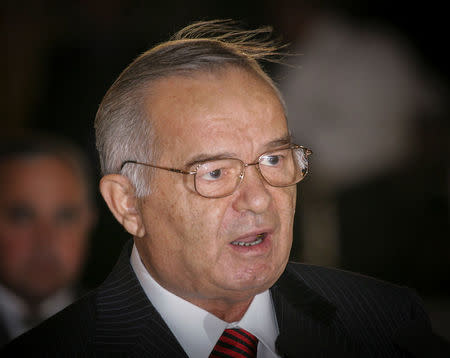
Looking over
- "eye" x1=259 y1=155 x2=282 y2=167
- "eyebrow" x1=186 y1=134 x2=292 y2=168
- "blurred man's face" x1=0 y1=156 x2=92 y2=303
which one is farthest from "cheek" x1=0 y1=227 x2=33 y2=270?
"eye" x1=259 y1=155 x2=282 y2=167

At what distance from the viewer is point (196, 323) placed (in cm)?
108

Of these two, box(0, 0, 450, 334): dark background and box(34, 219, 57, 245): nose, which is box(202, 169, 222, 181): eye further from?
box(0, 0, 450, 334): dark background

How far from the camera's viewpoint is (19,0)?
3.16 m

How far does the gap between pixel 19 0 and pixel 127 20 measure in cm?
98

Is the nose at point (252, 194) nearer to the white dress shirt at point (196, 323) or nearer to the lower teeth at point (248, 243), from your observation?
the lower teeth at point (248, 243)

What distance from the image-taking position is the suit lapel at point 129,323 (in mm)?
990

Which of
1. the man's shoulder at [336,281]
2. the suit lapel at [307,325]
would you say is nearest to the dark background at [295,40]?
the man's shoulder at [336,281]

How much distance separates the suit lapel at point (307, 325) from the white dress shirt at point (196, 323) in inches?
1.5

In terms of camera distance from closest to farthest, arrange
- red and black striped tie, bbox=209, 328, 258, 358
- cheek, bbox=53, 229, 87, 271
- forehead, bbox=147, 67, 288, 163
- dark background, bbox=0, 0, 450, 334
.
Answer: forehead, bbox=147, 67, 288, 163 → red and black striped tie, bbox=209, 328, 258, 358 → cheek, bbox=53, 229, 87, 271 → dark background, bbox=0, 0, 450, 334

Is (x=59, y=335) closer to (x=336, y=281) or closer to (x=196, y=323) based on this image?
(x=196, y=323)

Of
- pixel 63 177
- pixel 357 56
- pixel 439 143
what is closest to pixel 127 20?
pixel 63 177

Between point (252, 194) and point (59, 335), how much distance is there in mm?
553

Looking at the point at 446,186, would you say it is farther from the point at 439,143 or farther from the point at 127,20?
the point at 127,20

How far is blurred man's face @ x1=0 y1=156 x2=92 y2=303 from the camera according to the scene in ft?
5.04
